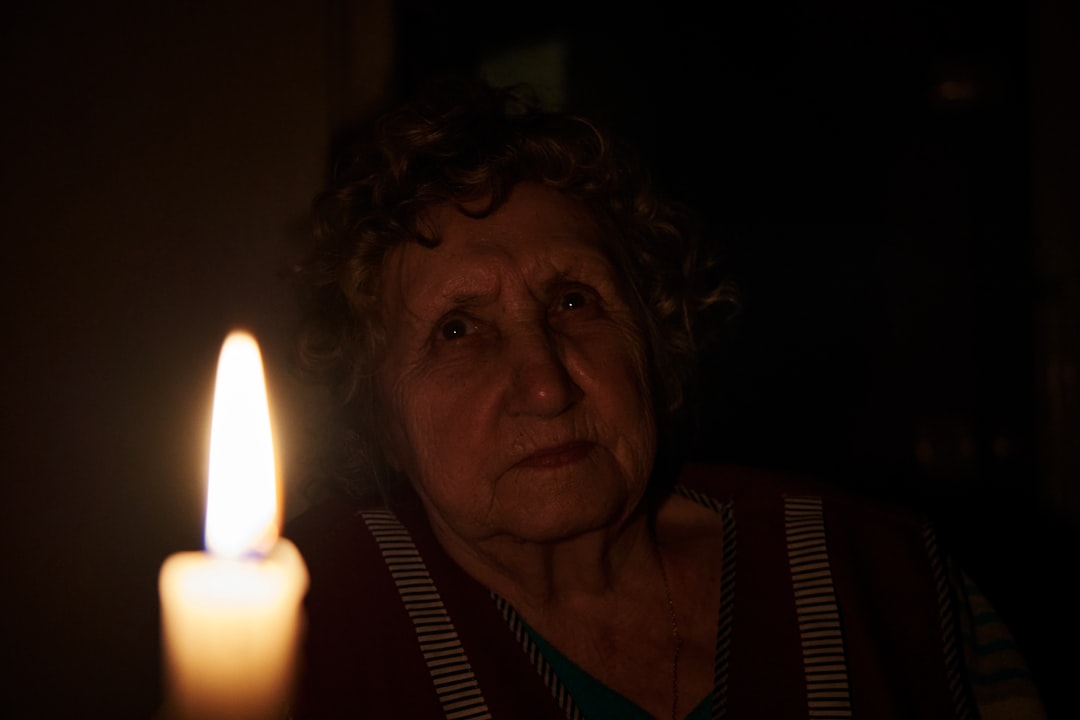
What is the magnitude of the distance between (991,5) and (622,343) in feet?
7.15

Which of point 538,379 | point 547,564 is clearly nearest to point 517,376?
point 538,379

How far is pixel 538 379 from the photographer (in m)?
1.09

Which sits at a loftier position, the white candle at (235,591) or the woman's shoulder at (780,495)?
the white candle at (235,591)

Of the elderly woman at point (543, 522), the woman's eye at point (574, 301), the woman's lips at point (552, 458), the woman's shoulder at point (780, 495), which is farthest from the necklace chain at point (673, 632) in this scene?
the woman's eye at point (574, 301)

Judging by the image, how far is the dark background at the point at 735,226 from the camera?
1.21 m

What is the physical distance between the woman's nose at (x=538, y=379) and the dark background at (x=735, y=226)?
669 millimetres

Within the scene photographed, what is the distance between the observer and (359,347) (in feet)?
4.50

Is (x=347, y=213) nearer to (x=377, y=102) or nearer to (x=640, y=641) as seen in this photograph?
(x=377, y=102)

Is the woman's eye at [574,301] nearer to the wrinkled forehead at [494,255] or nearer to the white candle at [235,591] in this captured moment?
the wrinkled forehead at [494,255]

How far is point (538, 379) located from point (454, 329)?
22 centimetres

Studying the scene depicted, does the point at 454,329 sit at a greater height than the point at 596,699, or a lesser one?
greater

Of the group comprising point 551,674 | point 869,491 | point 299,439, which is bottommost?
point 869,491

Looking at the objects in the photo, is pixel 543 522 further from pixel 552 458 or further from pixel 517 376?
pixel 517 376

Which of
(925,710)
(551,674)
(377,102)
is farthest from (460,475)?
(377,102)
